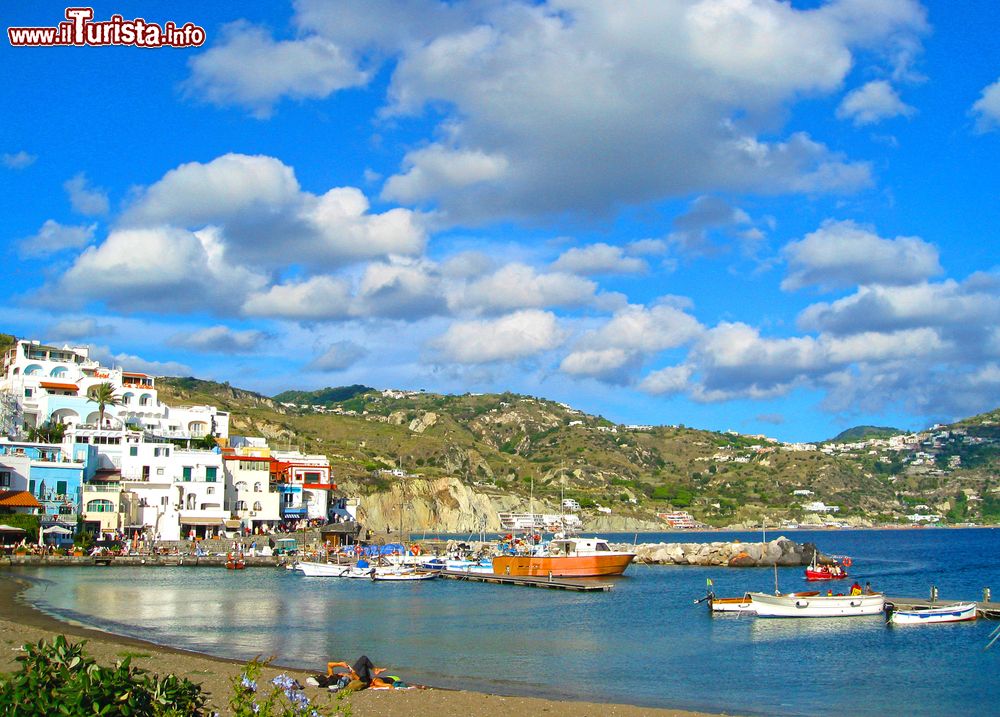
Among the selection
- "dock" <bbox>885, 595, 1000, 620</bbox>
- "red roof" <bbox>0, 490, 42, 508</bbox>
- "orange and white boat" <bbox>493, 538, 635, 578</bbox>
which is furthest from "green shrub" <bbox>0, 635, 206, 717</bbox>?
"red roof" <bbox>0, 490, 42, 508</bbox>

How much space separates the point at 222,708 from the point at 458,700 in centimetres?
604

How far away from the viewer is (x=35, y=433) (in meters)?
82.8

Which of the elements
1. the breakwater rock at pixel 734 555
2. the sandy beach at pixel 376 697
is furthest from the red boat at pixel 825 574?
the sandy beach at pixel 376 697

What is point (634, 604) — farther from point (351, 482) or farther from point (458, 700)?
point (351, 482)

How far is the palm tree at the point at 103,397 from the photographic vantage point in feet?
279

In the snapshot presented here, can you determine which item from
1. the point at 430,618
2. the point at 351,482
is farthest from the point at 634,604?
the point at 351,482

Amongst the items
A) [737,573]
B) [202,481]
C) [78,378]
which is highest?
[78,378]

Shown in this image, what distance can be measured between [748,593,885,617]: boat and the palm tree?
2579 inches

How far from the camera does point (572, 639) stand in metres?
36.8

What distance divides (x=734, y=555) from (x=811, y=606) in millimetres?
42488

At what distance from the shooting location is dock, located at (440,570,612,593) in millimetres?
59469

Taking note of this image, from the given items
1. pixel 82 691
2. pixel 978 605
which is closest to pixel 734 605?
pixel 978 605

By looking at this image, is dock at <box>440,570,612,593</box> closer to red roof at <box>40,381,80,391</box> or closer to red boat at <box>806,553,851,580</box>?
red boat at <box>806,553,851,580</box>

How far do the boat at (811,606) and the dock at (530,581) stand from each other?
54.2ft
